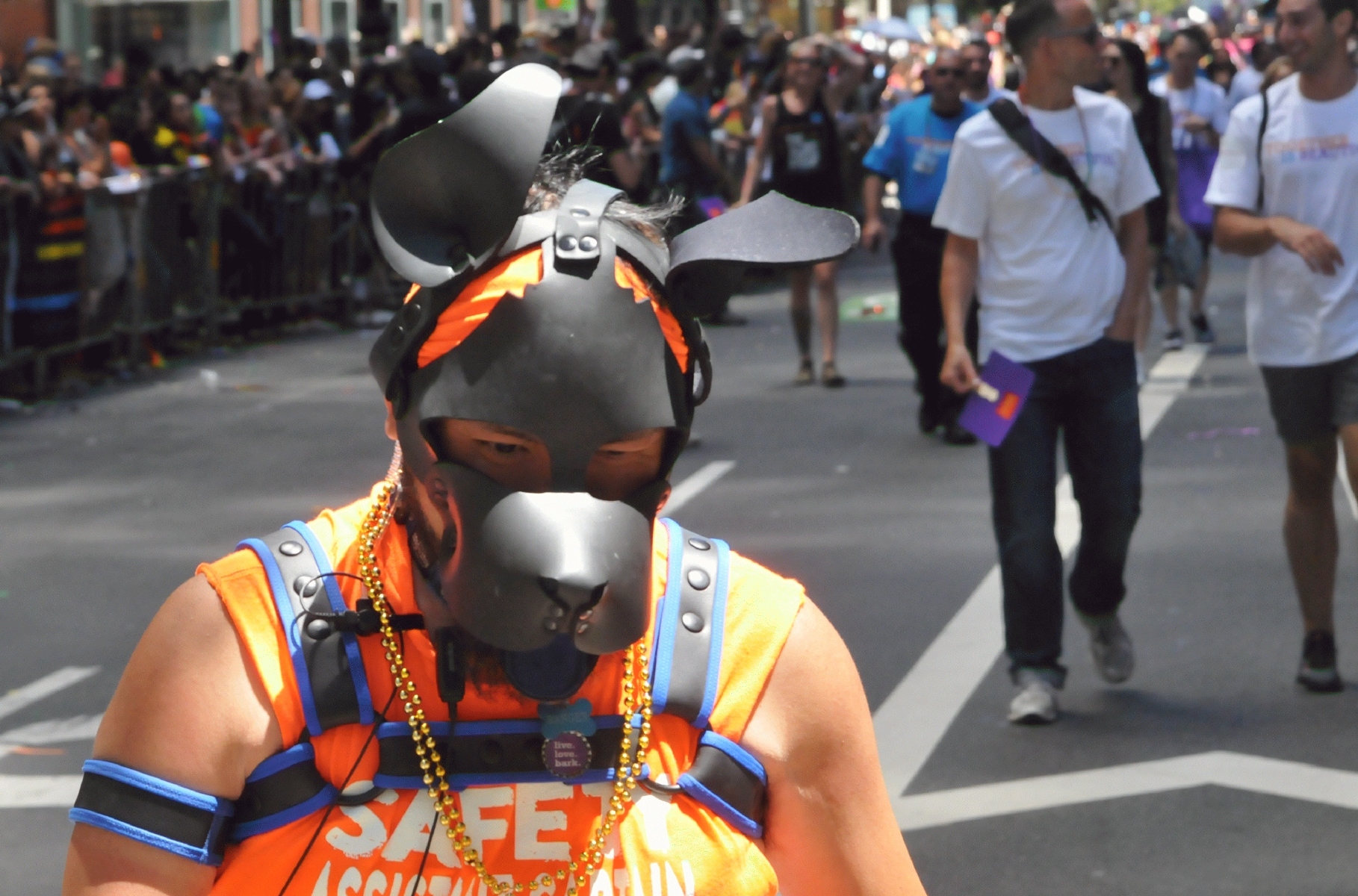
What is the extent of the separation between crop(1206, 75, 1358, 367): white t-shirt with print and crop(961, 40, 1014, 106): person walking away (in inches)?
193

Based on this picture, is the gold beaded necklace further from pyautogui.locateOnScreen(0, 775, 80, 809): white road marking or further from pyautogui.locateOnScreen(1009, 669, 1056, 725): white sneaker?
pyautogui.locateOnScreen(1009, 669, 1056, 725): white sneaker

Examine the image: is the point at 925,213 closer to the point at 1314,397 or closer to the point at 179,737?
the point at 1314,397

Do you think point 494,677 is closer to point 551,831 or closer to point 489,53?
point 551,831

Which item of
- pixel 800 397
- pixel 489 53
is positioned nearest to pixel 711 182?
pixel 800 397

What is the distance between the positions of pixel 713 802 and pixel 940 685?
13.9 feet

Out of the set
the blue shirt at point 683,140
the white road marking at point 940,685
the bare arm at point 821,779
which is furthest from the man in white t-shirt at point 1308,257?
Answer: the blue shirt at point 683,140

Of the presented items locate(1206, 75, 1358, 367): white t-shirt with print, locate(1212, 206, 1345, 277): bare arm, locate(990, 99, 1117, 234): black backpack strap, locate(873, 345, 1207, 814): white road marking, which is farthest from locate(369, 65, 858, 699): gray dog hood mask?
locate(1206, 75, 1358, 367): white t-shirt with print

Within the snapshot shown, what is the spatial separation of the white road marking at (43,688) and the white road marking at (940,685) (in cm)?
257

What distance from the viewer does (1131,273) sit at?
19.0ft

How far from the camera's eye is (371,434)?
10766mm

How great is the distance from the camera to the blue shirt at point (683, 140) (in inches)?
581

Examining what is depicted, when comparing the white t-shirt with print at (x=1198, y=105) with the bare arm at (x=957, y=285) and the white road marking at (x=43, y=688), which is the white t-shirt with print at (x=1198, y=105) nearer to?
the bare arm at (x=957, y=285)

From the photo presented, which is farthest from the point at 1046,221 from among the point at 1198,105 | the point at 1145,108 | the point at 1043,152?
the point at 1198,105

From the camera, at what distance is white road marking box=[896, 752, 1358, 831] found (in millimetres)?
4863
